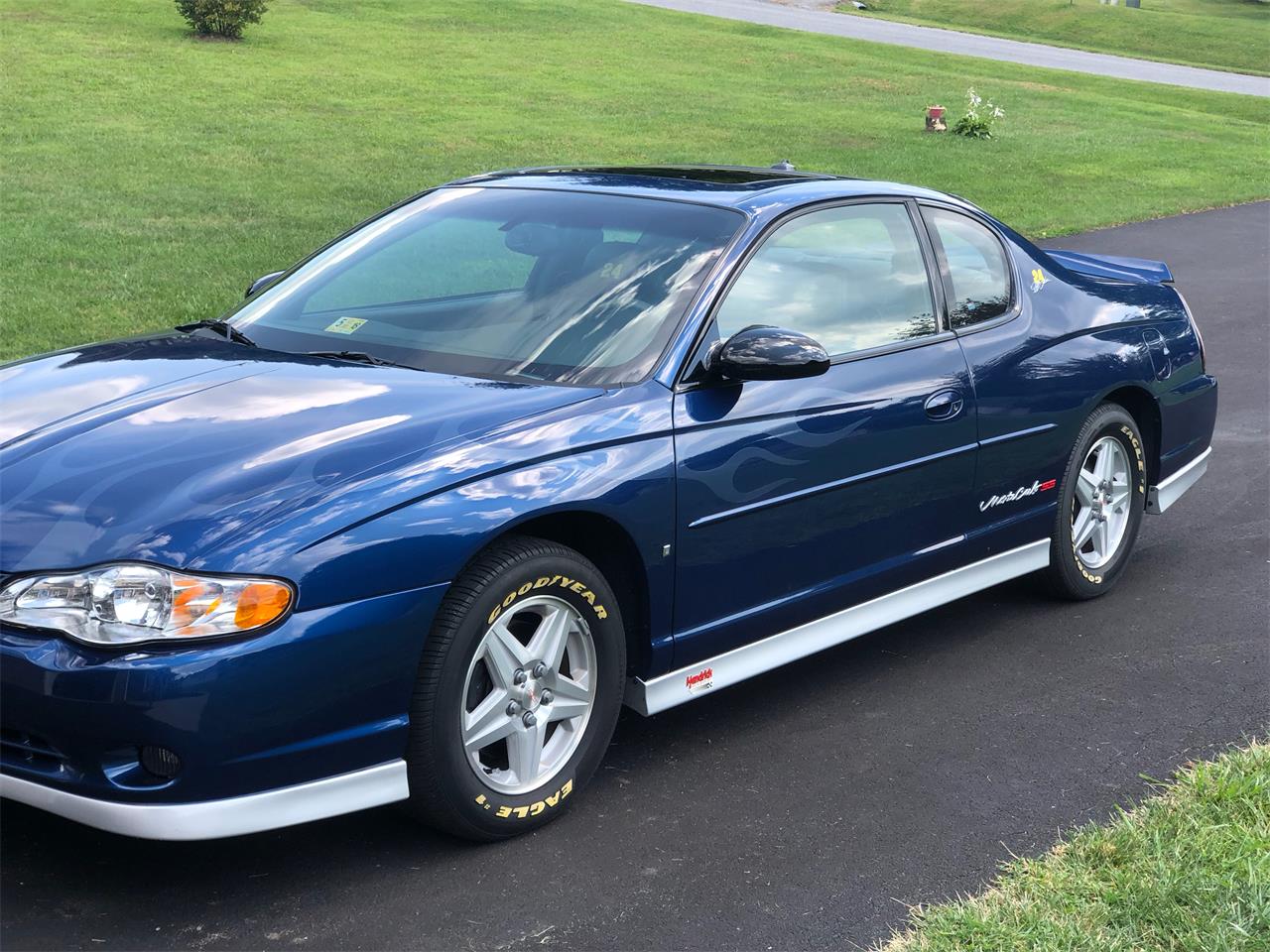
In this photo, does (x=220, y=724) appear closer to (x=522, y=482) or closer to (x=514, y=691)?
(x=514, y=691)

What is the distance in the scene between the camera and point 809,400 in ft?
14.5

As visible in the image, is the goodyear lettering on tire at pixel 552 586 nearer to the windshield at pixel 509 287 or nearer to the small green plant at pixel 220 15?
the windshield at pixel 509 287

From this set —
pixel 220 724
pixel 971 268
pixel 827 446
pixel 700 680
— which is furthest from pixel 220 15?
pixel 220 724

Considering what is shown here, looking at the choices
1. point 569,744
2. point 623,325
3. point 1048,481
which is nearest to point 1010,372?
point 1048,481

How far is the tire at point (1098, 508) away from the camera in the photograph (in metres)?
5.65

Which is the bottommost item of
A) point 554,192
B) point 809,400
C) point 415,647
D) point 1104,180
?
A: point 1104,180

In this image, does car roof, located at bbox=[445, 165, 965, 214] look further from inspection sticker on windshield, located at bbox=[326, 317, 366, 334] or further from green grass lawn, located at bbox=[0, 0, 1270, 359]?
green grass lawn, located at bbox=[0, 0, 1270, 359]

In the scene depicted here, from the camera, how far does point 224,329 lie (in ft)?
15.5

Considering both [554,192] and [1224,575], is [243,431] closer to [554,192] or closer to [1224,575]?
[554,192]

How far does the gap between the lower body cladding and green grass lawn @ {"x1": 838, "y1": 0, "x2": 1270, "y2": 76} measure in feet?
149

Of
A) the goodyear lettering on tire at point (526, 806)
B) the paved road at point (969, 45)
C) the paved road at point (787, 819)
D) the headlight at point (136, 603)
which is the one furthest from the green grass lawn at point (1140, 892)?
the paved road at point (969, 45)

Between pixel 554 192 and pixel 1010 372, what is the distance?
1692mm

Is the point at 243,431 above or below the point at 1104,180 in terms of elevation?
above

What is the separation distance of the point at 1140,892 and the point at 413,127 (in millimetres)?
19053
